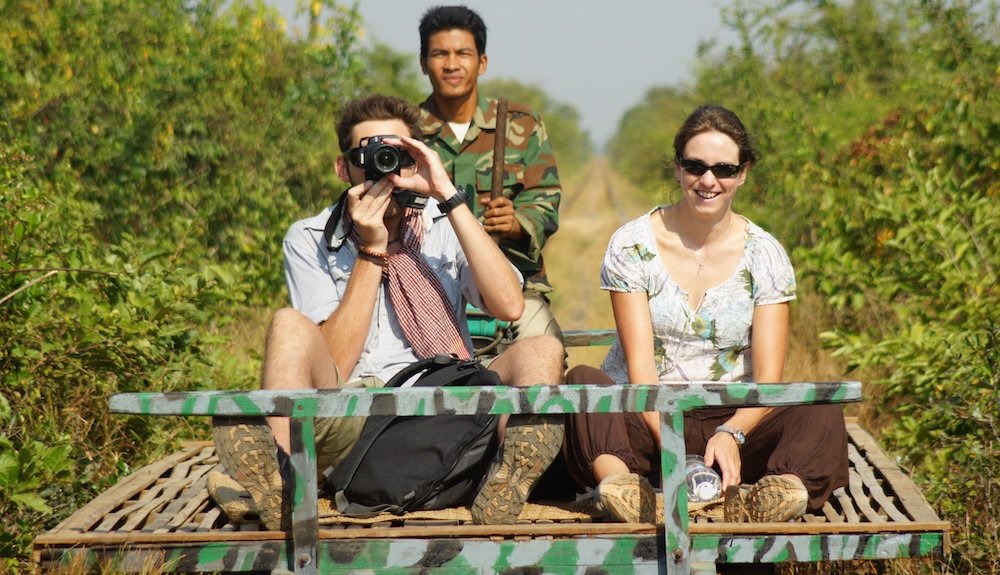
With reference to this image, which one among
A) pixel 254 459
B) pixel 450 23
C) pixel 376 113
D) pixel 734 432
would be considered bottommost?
pixel 734 432

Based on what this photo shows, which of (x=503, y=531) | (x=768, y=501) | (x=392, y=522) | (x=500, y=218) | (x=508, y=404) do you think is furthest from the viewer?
(x=500, y=218)

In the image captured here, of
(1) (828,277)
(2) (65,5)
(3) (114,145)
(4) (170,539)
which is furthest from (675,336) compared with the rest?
(2) (65,5)

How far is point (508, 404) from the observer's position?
131 inches

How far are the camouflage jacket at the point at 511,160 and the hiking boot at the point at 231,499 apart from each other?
182 centimetres

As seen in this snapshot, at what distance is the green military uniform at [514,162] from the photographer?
17.6 feet

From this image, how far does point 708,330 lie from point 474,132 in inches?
67.0

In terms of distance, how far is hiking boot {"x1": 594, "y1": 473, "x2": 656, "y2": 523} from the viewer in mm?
3523

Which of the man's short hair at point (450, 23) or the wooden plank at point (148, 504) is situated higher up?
the man's short hair at point (450, 23)

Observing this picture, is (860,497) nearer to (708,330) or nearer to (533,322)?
(708,330)

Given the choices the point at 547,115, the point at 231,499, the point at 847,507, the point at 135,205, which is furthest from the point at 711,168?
the point at 547,115

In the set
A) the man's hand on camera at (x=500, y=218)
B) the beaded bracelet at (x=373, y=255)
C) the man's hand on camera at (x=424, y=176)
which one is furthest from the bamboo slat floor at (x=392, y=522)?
the man's hand on camera at (x=500, y=218)

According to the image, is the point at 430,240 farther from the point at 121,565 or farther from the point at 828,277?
the point at 828,277

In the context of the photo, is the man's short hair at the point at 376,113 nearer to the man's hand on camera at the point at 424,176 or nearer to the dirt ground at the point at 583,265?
the man's hand on camera at the point at 424,176

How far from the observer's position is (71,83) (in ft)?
25.2
